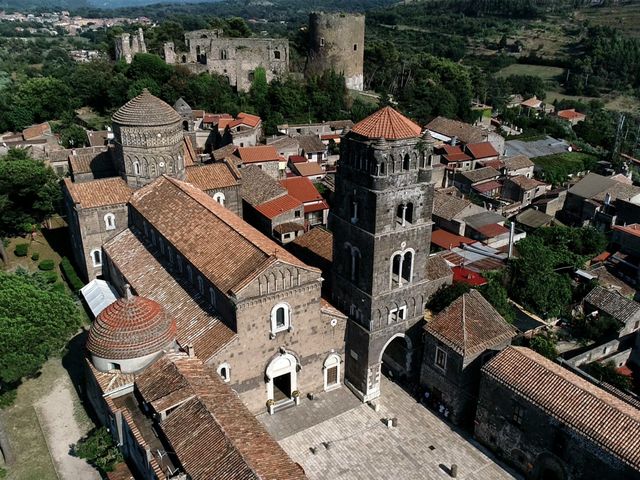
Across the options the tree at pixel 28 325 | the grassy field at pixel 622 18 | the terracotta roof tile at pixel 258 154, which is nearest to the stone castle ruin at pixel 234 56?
the terracotta roof tile at pixel 258 154

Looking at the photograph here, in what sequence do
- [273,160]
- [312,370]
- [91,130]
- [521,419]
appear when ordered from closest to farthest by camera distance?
[521,419]
[312,370]
[273,160]
[91,130]

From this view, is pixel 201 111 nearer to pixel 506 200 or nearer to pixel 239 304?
pixel 506 200

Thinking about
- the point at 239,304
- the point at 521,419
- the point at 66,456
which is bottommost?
the point at 66,456

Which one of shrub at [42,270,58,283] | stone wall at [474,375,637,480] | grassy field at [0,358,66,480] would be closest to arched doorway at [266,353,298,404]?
stone wall at [474,375,637,480]

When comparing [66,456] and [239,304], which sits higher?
[239,304]

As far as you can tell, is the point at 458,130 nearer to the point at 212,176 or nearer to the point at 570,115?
the point at 570,115

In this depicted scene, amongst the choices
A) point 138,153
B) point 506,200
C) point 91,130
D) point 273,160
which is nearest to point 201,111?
point 91,130

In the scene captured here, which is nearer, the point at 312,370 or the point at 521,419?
the point at 521,419

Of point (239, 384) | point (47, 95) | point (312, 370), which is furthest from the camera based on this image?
point (47, 95)
